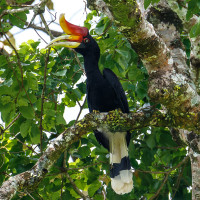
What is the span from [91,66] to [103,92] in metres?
0.39

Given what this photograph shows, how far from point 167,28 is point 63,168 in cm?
200

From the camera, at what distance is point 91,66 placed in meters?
4.90

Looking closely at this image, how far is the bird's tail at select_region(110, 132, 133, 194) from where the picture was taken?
4465 mm

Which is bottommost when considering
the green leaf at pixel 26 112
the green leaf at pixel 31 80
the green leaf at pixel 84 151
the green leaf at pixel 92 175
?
the green leaf at pixel 92 175

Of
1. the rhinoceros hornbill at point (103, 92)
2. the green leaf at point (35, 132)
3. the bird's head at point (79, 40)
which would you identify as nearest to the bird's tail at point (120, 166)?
the rhinoceros hornbill at point (103, 92)

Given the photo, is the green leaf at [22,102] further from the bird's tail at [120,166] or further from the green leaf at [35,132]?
the bird's tail at [120,166]

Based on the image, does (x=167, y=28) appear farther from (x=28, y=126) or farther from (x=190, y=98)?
(x=28, y=126)

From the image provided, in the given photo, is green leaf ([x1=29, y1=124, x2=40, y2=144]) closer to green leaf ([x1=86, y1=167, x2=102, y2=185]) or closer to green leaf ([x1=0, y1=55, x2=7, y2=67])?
green leaf ([x1=0, y1=55, x2=7, y2=67])

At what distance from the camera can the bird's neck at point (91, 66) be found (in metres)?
4.86

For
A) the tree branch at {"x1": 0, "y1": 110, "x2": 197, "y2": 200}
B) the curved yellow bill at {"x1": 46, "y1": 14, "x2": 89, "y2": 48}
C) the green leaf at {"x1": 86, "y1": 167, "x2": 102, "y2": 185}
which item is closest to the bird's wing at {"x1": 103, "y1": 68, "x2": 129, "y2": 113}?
the curved yellow bill at {"x1": 46, "y1": 14, "x2": 89, "y2": 48}

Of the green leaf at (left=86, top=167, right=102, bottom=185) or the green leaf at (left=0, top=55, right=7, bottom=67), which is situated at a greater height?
the green leaf at (left=0, top=55, right=7, bottom=67)

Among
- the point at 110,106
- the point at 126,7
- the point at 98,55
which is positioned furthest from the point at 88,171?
the point at 126,7

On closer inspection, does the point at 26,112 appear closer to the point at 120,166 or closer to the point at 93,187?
the point at 93,187

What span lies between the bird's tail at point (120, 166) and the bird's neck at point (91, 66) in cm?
87
